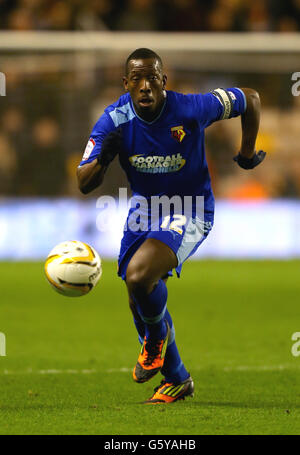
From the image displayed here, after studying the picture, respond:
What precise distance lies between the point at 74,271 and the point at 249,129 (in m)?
1.55

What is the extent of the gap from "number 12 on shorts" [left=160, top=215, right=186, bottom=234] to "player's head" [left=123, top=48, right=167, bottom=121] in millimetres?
683

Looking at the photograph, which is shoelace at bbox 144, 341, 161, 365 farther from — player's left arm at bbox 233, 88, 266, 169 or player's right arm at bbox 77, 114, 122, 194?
player's left arm at bbox 233, 88, 266, 169

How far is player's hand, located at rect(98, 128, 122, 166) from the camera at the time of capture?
17.0 feet

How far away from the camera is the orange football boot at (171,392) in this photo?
568 cm

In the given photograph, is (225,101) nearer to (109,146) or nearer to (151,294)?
(109,146)

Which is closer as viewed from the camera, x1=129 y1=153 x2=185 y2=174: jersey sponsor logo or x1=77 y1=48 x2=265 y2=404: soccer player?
x1=77 y1=48 x2=265 y2=404: soccer player

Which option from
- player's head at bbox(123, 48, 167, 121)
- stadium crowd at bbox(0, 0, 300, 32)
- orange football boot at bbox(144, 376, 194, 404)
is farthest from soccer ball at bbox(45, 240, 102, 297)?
stadium crowd at bbox(0, 0, 300, 32)

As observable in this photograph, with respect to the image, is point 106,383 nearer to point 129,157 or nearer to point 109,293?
point 129,157

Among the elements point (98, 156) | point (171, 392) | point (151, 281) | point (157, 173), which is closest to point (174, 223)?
point (157, 173)

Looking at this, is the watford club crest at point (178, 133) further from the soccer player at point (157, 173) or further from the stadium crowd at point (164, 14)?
the stadium crowd at point (164, 14)

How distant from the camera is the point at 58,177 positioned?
15.5m

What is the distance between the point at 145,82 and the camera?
5.41 m

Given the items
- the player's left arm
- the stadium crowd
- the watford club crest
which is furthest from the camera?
the stadium crowd

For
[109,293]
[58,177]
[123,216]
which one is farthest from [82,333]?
[58,177]
